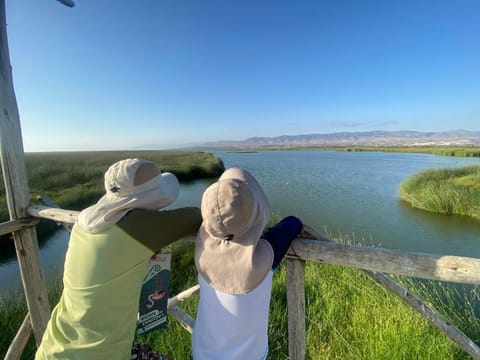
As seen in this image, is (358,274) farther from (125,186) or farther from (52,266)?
(52,266)

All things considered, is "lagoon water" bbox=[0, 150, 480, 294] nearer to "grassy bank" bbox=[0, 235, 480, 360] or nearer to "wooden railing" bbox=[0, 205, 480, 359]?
"grassy bank" bbox=[0, 235, 480, 360]

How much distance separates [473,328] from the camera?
297 cm

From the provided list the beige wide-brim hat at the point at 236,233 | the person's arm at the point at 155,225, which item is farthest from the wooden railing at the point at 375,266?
the person's arm at the point at 155,225

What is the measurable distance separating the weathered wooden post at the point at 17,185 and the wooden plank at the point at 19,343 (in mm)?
47

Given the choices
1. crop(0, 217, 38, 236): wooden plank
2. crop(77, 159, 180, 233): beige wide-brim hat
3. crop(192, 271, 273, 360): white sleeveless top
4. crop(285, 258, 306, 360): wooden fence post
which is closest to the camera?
crop(192, 271, 273, 360): white sleeveless top

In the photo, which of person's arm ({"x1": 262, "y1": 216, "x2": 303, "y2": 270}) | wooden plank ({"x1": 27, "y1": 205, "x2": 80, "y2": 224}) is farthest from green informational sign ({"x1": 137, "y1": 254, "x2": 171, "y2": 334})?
wooden plank ({"x1": 27, "y1": 205, "x2": 80, "y2": 224})

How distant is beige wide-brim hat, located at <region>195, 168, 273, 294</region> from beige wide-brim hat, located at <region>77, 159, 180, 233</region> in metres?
0.30

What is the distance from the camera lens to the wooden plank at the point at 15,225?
6.34 ft

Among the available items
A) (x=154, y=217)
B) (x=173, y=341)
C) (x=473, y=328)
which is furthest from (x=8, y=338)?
(x=473, y=328)

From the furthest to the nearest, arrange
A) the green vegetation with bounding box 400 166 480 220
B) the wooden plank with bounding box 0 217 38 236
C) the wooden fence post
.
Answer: the green vegetation with bounding box 400 166 480 220
the wooden plank with bounding box 0 217 38 236
the wooden fence post

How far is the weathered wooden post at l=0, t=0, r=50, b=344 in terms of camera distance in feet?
6.11

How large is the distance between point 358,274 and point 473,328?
1311 millimetres

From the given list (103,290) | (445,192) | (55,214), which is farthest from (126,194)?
(445,192)

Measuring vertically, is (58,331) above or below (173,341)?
above
